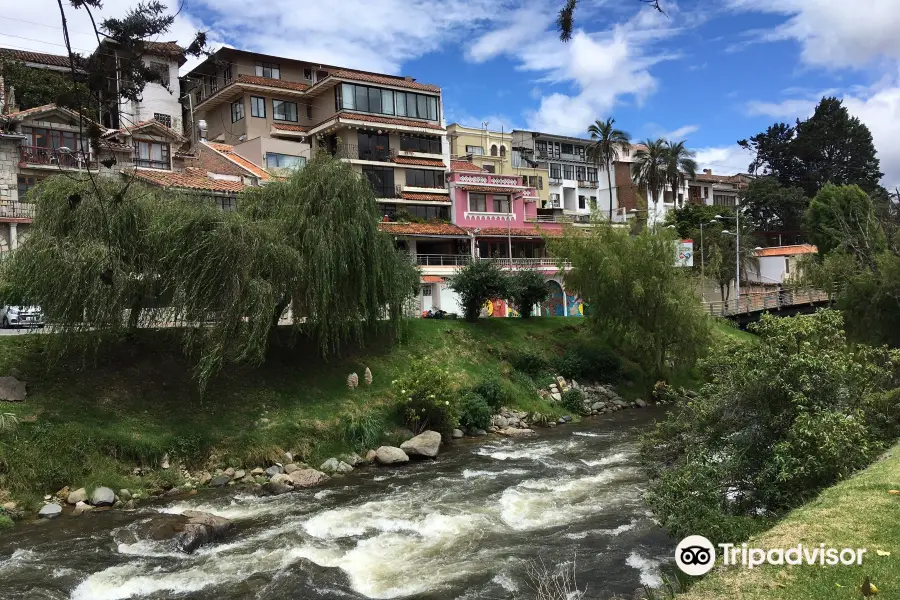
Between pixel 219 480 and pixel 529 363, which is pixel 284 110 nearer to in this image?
pixel 529 363

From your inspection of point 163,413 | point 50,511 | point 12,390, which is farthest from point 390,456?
point 12,390

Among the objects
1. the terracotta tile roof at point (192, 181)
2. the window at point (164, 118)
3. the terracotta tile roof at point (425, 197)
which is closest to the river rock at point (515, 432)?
the terracotta tile roof at point (192, 181)

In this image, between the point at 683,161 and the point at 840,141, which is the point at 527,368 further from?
the point at 840,141

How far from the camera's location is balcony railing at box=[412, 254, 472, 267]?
45.8m

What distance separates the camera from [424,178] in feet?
168

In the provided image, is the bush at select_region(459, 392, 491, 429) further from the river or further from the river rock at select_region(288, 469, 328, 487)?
the river rock at select_region(288, 469, 328, 487)

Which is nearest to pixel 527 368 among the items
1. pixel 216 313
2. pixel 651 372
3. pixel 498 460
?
pixel 651 372

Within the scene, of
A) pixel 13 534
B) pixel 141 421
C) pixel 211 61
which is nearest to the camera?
pixel 211 61

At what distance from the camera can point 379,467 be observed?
71.8ft

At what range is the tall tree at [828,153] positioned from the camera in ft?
238

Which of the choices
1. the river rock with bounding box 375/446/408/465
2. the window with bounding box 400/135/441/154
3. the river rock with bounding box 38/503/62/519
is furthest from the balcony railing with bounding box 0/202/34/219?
the window with bounding box 400/135/441/154

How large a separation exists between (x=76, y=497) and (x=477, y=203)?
126 ft

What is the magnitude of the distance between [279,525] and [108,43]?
11666 mm

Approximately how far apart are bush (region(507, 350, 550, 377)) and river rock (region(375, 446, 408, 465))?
1220 cm
